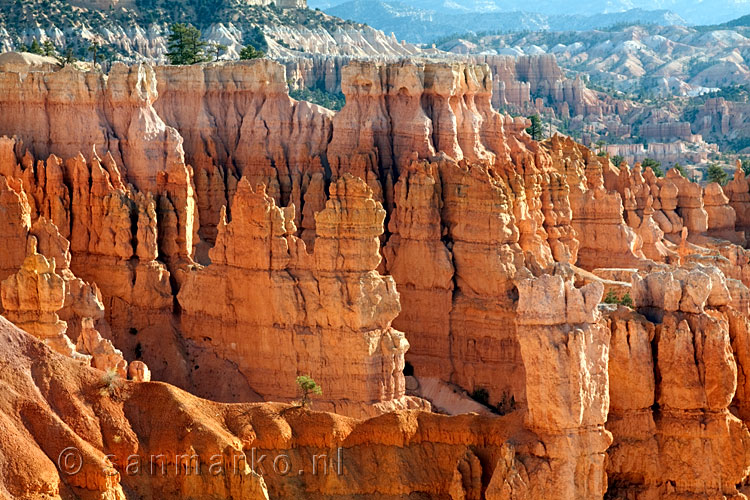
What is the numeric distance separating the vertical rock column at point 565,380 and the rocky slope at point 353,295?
0.16 ft

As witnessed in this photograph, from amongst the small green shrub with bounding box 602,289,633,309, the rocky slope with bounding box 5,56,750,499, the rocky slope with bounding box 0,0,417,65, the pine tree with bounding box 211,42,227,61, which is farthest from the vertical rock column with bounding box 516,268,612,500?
the rocky slope with bounding box 0,0,417,65

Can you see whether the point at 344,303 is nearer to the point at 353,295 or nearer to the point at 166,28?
the point at 353,295

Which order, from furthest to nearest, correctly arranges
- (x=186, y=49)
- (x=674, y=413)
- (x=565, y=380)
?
(x=186, y=49)
(x=674, y=413)
(x=565, y=380)

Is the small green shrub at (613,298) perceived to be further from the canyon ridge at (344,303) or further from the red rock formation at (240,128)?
the red rock formation at (240,128)

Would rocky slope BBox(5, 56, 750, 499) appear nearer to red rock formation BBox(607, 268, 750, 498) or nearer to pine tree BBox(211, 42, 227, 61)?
red rock formation BBox(607, 268, 750, 498)

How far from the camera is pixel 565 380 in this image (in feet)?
130

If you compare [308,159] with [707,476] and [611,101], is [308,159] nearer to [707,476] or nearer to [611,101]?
[707,476]

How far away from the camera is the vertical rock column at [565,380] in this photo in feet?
130

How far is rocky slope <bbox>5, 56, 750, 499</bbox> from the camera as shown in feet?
131

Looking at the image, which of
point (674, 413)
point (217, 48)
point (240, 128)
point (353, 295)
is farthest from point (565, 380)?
point (217, 48)

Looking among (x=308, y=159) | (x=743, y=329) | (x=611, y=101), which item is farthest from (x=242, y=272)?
(x=611, y=101)

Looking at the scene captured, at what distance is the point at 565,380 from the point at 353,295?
13806 millimetres

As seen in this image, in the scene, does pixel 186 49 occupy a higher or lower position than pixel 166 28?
higher

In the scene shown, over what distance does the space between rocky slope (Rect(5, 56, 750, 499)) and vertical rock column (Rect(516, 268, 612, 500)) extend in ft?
0.16
